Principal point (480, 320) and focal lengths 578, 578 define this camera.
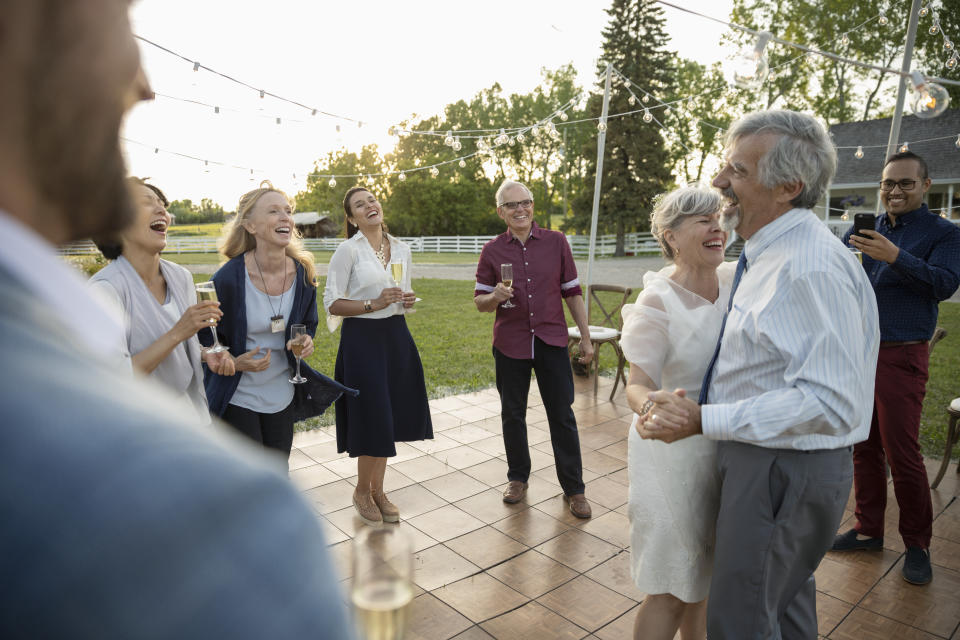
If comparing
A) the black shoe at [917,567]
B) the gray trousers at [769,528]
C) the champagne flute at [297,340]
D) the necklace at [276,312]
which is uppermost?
the necklace at [276,312]

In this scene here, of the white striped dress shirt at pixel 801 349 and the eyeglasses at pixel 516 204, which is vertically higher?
the eyeglasses at pixel 516 204

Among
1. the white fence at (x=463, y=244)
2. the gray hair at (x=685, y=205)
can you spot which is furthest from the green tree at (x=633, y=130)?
the gray hair at (x=685, y=205)

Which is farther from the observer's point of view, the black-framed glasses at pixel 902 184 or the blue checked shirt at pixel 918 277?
the black-framed glasses at pixel 902 184

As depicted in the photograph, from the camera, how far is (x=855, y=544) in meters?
3.21

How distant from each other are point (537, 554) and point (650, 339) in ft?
5.51

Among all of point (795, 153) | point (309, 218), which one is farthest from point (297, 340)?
point (309, 218)

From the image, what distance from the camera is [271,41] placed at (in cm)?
517

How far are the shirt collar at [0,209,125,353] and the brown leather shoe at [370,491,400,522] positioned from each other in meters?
3.29

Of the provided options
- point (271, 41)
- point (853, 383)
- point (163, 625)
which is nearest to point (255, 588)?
point (163, 625)

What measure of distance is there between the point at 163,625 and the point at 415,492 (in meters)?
3.72

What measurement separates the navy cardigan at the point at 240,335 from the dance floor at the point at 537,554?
0.81 m

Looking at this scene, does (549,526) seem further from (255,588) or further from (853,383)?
(255,588)

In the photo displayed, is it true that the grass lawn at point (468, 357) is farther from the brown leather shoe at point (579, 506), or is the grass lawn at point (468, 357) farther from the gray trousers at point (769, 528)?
the gray trousers at point (769, 528)

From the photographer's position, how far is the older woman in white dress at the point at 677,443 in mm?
1962
